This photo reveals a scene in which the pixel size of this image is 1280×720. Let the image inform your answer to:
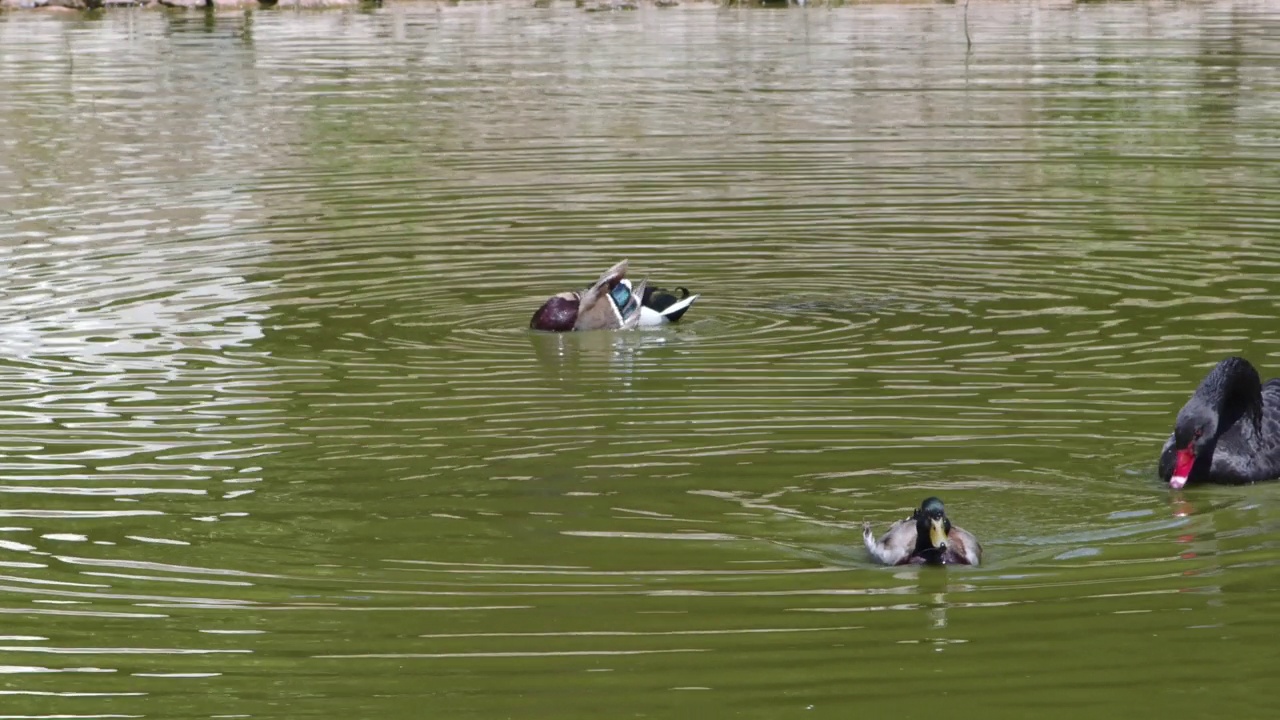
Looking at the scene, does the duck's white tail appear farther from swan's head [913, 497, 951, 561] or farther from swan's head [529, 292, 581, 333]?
swan's head [913, 497, 951, 561]

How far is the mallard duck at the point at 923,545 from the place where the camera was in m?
9.46

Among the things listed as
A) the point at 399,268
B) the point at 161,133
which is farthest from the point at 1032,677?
the point at 161,133

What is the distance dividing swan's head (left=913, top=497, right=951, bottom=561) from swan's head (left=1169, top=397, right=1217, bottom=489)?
2.07 m

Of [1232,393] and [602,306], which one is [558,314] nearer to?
[602,306]

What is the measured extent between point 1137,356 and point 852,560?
5701 mm

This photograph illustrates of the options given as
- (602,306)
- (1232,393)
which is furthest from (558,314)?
(1232,393)

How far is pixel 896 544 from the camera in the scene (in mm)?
9703

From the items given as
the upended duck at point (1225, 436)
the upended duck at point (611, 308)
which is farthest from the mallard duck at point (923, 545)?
the upended duck at point (611, 308)

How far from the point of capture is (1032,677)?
8367 mm

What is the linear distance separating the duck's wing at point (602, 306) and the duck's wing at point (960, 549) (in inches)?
278

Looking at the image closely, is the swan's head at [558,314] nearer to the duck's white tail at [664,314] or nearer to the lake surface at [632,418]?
the lake surface at [632,418]

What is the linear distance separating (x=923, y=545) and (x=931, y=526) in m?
0.26

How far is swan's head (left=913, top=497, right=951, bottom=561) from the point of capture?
30.5 feet

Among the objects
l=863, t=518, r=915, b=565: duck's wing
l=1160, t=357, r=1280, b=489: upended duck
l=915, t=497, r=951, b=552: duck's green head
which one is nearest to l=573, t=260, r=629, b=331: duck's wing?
l=1160, t=357, r=1280, b=489: upended duck
